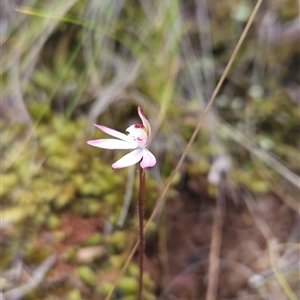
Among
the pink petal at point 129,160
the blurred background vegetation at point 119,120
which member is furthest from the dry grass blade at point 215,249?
the pink petal at point 129,160

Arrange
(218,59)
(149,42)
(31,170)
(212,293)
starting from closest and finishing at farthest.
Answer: (212,293) < (31,170) < (149,42) < (218,59)

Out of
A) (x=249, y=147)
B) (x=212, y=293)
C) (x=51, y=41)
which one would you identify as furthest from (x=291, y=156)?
(x=51, y=41)

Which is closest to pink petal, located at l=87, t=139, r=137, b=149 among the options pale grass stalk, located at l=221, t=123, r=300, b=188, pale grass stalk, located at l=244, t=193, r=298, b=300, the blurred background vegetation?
the blurred background vegetation

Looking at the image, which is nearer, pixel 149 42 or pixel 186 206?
pixel 186 206

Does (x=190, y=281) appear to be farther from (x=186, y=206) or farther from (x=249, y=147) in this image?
(x=249, y=147)

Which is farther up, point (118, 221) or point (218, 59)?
point (218, 59)

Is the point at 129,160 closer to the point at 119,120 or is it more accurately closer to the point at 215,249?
the point at 215,249

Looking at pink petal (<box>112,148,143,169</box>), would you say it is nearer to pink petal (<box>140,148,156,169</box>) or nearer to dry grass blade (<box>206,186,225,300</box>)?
pink petal (<box>140,148,156,169</box>)

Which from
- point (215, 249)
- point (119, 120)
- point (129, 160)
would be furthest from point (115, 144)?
point (119, 120)
